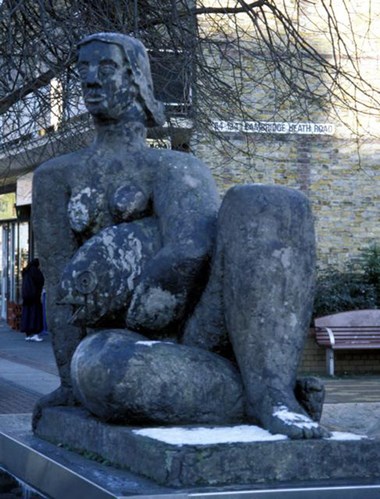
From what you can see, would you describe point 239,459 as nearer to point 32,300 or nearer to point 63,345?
point 63,345

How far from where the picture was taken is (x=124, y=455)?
4.01m

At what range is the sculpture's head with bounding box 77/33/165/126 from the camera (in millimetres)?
4645

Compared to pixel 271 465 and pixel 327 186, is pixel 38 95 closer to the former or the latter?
pixel 271 465

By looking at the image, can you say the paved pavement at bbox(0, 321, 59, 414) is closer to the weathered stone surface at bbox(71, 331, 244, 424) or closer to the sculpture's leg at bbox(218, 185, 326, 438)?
the weathered stone surface at bbox(71, 331, 244, 424)

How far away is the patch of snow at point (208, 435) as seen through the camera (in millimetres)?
3807

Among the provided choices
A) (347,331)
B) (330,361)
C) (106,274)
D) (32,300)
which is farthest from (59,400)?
(32,300)

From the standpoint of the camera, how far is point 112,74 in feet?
15.3

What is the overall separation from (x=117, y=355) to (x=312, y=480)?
2.47 feet

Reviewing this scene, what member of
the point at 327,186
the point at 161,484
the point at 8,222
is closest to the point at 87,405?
the point at 161,484

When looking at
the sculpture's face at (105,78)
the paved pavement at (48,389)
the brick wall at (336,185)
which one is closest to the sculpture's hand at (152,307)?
the sculpture's face at (105,78)

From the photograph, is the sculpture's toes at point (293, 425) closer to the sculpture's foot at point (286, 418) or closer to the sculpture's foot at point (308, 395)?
the sculpture's foot at point (286, 418)

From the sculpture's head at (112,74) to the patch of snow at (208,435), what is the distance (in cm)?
130

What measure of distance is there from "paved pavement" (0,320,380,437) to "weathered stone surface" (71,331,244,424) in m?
3.20

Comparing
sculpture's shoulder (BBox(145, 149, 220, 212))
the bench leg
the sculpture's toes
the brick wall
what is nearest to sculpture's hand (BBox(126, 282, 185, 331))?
sculpture's shoulder (BBox(145, 149, 220, 212))
